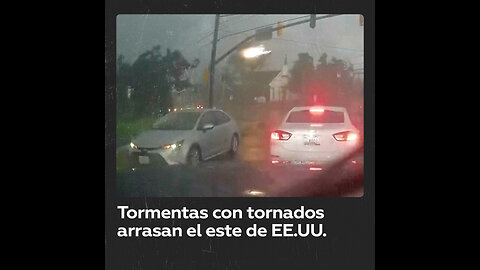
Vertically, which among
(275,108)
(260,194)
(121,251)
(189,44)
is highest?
(189,44)

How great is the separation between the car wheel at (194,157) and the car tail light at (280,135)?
2.52ft

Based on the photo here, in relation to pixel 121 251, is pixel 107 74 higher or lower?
higher

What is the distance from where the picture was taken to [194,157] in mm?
7348

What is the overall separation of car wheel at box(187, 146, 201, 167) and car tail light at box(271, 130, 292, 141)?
768mm

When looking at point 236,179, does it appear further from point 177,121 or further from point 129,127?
point 129,127

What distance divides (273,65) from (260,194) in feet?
4.27

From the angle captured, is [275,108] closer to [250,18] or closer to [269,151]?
[269,151]

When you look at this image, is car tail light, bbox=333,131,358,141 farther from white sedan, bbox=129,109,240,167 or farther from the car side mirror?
the car side mirror

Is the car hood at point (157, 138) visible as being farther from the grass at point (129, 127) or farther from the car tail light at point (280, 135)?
the car tail light at point (280, 135)

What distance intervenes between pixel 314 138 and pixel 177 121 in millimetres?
1389

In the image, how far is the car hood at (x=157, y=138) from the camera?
725cm

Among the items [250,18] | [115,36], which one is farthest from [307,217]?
[115,36]

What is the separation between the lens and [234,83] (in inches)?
289

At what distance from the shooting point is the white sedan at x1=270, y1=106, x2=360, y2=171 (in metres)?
7.33
